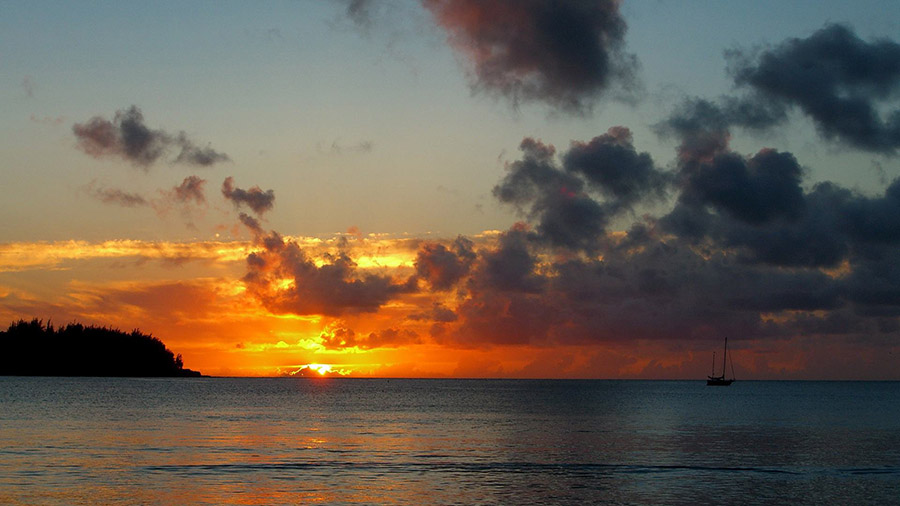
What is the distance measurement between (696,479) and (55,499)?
39786mm

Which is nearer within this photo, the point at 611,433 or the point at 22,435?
the point at 22,435

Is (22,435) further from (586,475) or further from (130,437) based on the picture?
(586,475)

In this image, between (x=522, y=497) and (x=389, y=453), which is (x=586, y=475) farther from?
(x=389, y=453)

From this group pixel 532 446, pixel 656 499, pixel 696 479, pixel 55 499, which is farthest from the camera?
pixel 532 446

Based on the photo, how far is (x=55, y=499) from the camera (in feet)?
160

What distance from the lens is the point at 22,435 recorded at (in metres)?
86.1

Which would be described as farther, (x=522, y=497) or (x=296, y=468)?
(x=296, y=468)

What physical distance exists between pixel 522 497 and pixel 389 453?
82.1ft

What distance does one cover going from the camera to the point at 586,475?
62188mm

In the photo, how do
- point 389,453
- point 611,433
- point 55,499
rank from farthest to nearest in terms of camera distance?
point 611,433 → point 389,453 → point 55,499

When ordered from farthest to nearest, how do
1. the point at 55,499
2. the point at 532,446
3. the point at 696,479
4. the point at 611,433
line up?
the point at 611,433, the point at 532,446, the point at 696,479, the point at 55,499

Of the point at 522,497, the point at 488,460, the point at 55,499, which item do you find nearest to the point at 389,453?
the point at 488,460

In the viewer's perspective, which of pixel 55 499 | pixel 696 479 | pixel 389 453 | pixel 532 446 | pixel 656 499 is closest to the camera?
pixel 55 499

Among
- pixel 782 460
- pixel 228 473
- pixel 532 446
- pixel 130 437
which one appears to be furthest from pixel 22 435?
pixel 782 460
